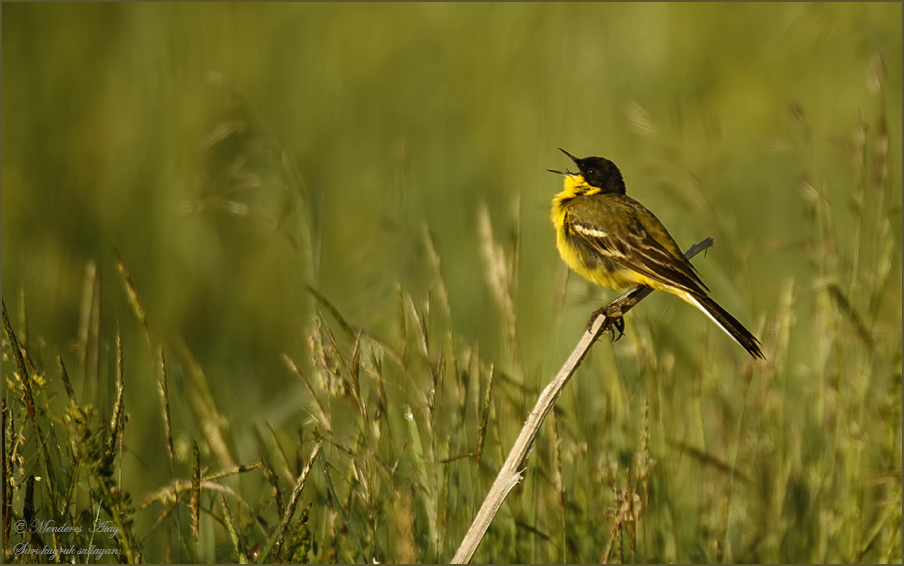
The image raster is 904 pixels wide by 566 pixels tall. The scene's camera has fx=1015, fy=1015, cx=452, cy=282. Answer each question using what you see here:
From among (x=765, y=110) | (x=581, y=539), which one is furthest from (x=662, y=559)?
(x=765, y=110)

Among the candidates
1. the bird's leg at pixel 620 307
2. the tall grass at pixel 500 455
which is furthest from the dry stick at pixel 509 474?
the bird's leg at pixel 620 307

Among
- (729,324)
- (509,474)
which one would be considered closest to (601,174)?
(729,324)

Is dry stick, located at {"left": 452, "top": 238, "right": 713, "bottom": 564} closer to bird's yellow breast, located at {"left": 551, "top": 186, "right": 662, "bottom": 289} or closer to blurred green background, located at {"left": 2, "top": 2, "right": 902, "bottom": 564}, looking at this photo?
blurred green background, located at {"left": 2, "top": 2, "right": 902, "bottom": 564}

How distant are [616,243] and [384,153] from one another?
2990 millimetres

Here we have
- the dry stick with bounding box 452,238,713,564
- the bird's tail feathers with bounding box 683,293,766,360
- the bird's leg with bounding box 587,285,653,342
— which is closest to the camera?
the dry stick with bounding box 452,238,713,564

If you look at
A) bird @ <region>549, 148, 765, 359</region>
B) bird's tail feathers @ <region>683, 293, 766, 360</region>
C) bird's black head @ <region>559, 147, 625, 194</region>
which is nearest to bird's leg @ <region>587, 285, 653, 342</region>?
bird @ <region>549, 148, 765, 359</region>

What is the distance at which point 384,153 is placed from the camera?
759 cm

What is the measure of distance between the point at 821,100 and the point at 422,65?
11.0ft

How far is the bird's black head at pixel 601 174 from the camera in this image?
5645mm

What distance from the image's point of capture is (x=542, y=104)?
7.46m

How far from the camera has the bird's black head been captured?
5645 millimetres

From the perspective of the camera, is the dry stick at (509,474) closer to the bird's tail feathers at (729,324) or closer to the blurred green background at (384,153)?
the bird's tail feathers at (729,324)

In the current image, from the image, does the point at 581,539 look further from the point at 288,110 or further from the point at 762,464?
the point at 288,110

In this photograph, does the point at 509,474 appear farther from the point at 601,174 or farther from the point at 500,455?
the point at 601,174
